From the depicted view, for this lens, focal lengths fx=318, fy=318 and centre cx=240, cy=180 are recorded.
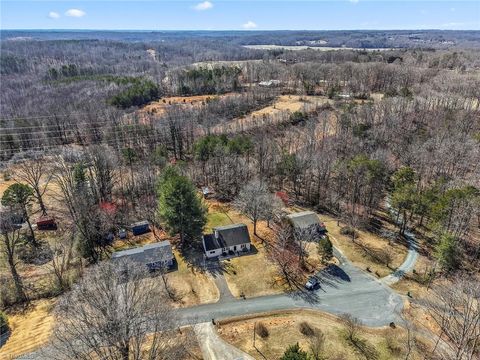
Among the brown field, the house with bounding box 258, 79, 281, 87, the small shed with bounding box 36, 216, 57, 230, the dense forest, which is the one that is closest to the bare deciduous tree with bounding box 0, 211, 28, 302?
the dense forest

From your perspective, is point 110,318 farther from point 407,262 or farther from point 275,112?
point 275,112

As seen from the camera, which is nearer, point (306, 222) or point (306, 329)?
point (306, 329)

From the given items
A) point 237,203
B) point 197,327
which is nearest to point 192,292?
point 197,327

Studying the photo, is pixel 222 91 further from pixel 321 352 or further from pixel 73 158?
pixel 321 352

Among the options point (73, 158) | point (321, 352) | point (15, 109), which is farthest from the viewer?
point (15, 109)

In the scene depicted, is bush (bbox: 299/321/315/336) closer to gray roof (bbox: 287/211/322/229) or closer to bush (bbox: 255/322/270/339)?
bush (bbox: 255/322/270/339)

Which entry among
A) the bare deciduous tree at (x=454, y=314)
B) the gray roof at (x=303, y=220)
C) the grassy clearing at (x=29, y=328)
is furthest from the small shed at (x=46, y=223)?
the bare deciduous tree at (x=454, y=314)

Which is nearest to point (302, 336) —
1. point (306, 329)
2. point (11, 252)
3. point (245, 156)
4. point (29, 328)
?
point (306, 329)
